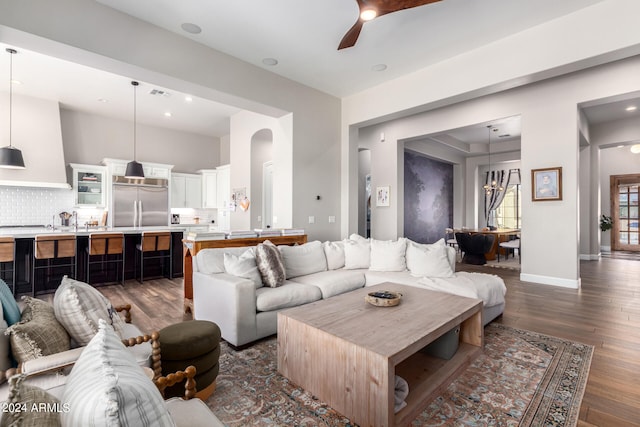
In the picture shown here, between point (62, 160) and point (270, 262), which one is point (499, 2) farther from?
point (62, 160)

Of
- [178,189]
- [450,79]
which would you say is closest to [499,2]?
[450,79]

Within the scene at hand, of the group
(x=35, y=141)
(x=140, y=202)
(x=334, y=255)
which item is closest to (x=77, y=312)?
(x=334, y=255)

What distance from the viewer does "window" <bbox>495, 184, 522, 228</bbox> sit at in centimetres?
1114

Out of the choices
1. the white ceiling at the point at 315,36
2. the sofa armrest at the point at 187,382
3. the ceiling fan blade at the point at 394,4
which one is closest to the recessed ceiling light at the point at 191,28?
the white ceiling at the point at 315,36

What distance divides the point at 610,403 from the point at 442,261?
1.92m

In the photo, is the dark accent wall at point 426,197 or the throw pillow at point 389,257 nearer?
the throw pillow at point 389,257

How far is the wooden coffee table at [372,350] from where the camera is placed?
67.9 inches

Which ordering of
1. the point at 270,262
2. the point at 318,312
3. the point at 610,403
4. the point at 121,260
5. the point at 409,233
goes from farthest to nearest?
1. the point at 409,233
2. the point at 121,260
3. the point at 270,262
4. the point at 318,312
5. the point at 610,403

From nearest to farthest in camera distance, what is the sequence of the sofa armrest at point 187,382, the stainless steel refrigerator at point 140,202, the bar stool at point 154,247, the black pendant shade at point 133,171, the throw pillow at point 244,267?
the sofa armrest at point 187,382, the throw pillow at point 244,267, the bar stool at point 154,247, the black pendant shade at point 133,171, the stainless steel refrigerator at point 140,202

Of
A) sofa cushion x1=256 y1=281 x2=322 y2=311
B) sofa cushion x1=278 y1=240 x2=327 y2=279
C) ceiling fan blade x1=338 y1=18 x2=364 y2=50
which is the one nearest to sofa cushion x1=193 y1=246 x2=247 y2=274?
sofa cushion x1=256 y1=281 x2=322 y2=311

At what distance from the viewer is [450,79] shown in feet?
14.9

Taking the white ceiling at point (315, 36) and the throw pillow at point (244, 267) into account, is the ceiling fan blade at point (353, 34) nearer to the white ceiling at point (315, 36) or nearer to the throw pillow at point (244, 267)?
the white ceiling at point (315, 36)

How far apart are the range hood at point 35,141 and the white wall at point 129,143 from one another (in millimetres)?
641

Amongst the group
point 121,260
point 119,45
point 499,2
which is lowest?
point 121,260
